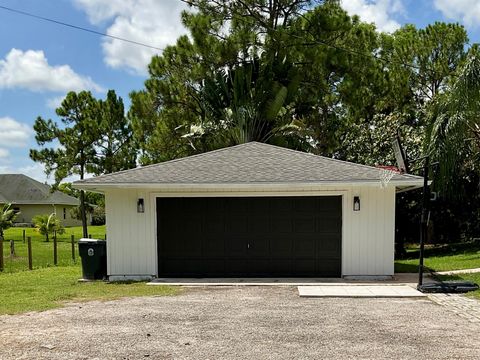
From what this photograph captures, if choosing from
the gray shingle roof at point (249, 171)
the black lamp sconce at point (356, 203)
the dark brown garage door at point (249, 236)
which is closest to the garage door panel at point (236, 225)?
the dark brown garage door at point (249, 236)

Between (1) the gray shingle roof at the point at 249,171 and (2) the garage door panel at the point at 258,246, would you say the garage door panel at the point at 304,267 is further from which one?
(1) the gray shingle roof at the point at 249,171

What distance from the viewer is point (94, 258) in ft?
37.0

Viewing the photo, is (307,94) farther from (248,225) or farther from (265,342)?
(265,342)

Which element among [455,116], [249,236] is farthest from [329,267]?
[455,116]

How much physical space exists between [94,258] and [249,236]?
3.69m

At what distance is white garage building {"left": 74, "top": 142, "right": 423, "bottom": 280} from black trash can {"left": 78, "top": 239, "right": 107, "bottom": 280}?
24cm

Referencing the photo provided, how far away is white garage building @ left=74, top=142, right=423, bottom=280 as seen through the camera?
10.9 m

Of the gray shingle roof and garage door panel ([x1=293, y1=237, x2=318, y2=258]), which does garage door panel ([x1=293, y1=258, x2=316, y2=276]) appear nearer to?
garage door panel ([x1=293, y1=237, x2=318, y2=258])

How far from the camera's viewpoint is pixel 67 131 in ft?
94.9

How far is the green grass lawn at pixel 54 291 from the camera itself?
820cm

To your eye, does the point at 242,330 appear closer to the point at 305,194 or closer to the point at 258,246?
the point at 258,246

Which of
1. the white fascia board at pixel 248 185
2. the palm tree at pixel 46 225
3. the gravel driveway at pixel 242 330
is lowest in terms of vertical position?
the palm tree at pixel 46 225

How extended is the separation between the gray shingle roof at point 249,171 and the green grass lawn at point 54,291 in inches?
89.3

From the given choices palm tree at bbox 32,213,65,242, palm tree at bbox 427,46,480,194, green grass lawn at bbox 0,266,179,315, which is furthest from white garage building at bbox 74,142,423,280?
palm tree at bbox 32,213,65,242
